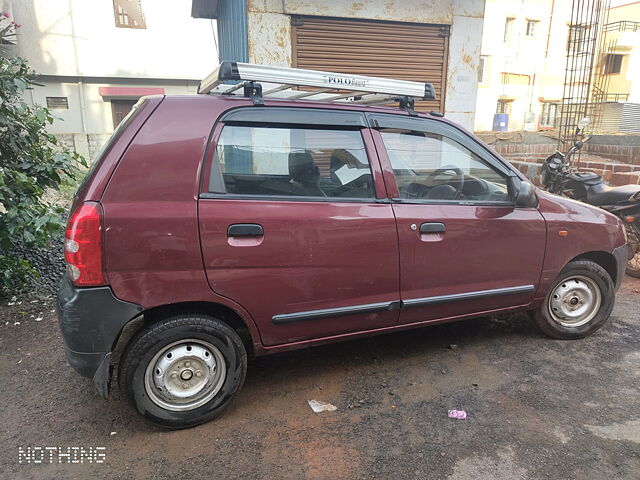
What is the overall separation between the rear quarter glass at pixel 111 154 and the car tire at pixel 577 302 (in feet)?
9.96

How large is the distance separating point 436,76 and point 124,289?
19.5 ft

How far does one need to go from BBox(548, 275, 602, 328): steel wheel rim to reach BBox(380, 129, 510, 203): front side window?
98 cm

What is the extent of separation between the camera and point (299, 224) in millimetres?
2580

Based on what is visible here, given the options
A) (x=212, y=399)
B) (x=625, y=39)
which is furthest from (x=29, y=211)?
(x=625, y=39)

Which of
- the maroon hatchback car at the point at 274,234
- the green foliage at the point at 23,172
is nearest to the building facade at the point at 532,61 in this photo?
the maroon hatchback car at the point at 274,234

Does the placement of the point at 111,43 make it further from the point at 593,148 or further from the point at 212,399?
the point at 212,399

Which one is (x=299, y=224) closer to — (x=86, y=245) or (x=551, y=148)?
(x=86, y=245)

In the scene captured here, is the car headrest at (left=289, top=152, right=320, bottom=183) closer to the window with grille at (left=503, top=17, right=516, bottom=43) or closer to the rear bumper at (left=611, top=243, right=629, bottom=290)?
the rear bumper at (left=611, top=243, right=629, bottom=290)

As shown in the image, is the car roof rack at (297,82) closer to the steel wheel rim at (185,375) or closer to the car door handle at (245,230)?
the car door handle at (245,230)

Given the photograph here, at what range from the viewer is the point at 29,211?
3.85 meters

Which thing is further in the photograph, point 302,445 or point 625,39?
point 625,39

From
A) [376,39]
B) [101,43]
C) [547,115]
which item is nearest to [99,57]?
[101,43]

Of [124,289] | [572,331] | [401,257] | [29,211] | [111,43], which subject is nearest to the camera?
[124,289]

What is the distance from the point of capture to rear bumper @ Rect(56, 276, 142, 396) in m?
2.29
